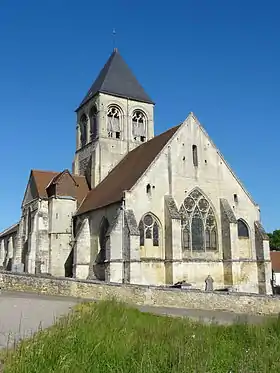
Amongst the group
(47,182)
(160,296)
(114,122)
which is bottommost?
(160,296)

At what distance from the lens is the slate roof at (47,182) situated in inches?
1200

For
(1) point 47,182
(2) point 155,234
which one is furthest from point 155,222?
(1) point 47,182

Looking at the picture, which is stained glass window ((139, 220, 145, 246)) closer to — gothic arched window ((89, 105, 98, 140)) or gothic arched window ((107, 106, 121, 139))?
gothic arched window ((107, 106, 121, 139))

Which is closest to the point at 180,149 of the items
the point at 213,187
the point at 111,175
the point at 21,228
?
the point at 213,187

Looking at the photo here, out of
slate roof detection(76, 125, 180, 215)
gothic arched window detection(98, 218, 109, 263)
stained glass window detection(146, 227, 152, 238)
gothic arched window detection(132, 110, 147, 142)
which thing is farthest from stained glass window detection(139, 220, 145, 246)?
gothic arched window detection(132, 110, 147, 142)

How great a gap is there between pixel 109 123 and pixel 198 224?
13.3 meters

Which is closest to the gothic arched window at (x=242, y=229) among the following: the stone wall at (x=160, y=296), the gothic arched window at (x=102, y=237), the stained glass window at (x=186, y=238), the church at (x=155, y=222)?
the church at (x=155, y=222)

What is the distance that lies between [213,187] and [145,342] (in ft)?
69.3

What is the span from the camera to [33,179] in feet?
106

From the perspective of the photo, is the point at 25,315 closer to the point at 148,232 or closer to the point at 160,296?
the point at 160,296

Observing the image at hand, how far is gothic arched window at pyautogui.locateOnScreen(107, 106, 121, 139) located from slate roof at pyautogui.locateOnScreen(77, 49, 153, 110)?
1418 millimetres

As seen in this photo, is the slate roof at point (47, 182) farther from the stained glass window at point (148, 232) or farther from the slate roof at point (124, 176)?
the stained glass window at point (148, 232)

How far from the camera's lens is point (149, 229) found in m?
24.2

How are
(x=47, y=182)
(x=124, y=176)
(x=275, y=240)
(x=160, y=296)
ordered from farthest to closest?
(x=275, y=240), (x=47, y=182), (x=124, y=176), (x=160, y=296)
